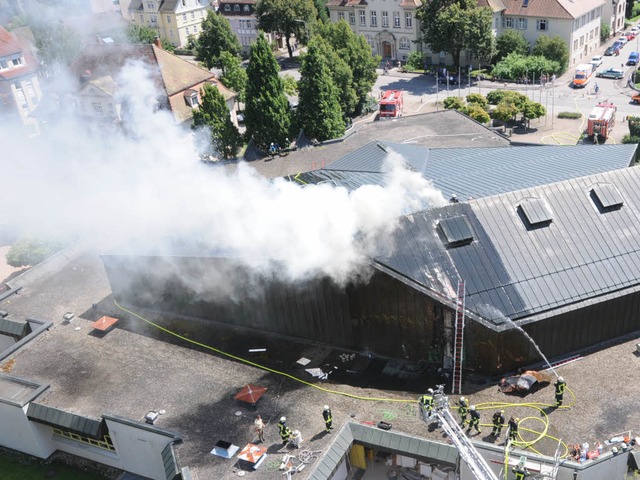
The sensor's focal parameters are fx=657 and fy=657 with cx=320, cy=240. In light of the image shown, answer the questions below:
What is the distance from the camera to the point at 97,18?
5038 cm

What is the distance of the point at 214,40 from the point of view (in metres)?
87.8

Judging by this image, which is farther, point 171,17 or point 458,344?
point 171,17

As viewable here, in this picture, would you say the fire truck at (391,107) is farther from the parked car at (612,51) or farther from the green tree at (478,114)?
the parked car at (612,51)

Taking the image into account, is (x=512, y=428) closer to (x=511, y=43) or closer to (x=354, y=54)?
(x=354, y=54)

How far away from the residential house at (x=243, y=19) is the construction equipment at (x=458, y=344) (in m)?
81.0

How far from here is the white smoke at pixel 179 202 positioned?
2800 cm

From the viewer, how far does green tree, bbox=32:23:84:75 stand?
195 feet

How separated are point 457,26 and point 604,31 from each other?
25100mm

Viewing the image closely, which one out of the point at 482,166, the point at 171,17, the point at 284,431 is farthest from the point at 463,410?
the point at 171,17

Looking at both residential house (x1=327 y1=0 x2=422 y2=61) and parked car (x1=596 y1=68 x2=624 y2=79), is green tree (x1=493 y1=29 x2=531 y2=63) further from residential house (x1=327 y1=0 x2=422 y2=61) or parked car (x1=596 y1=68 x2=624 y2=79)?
residential house (x1=327 y1=0 x2=422 y2=61)

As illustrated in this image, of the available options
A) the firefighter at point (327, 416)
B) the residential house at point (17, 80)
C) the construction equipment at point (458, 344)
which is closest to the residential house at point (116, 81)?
the residential house at point (17, 80)

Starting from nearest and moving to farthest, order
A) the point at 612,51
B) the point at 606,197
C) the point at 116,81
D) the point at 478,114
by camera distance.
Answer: the point at 606,197, the point at 116,81, the point at 478,114, the point at 612,51

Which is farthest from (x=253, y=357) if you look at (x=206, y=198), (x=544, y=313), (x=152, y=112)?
(x=152, y=112)

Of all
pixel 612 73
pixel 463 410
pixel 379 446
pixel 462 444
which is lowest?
pixel 379 446
